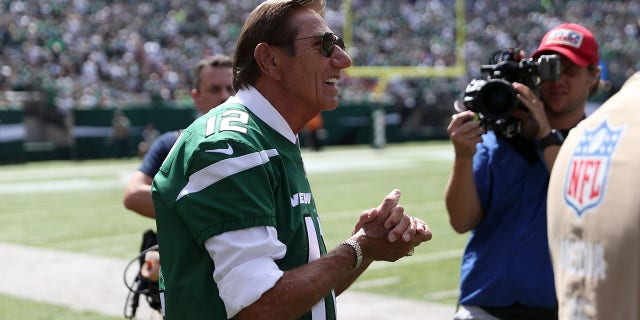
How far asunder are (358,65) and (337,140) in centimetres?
701

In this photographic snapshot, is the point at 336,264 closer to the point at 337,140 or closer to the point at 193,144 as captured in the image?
the point at 193,144

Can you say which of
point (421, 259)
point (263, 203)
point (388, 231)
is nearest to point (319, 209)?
point (421, 259)

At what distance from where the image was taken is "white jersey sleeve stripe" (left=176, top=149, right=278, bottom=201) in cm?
259

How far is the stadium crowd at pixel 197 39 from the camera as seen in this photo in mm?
29203

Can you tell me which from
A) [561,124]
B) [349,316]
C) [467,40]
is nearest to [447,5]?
[467,40]

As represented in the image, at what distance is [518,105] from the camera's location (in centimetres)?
400

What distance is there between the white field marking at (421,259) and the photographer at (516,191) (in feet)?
19.2

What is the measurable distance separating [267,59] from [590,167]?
1.07m

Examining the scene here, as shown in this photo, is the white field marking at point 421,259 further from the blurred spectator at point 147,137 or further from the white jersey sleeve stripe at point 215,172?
the blurred spectator at point 147,137

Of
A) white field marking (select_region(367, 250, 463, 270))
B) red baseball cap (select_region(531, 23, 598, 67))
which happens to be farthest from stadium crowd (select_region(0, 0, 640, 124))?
red baseball cap (select_region(531, 23, 598, 67))

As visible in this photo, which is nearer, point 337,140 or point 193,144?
point 193,144

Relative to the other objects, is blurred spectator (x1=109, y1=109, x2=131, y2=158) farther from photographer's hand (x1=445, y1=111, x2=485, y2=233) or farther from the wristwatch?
the wristwatch

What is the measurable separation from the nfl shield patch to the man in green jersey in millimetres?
644

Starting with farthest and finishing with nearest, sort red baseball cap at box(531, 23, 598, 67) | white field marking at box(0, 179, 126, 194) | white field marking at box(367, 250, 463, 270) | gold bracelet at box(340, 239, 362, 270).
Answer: white field marking at box(0, 179, 126, 194) → white field marking at box(367, 250, 463, 270) → red baseball cap at box(531, 23, 598, 67) → gold bracelet at box(340, 239, 362, 270)
